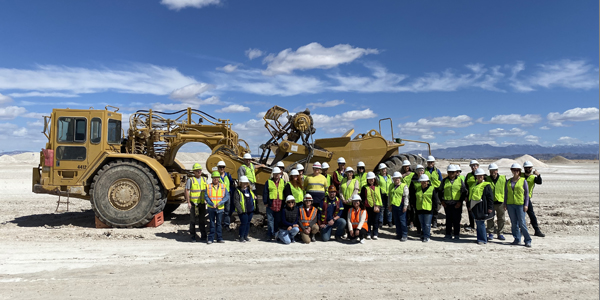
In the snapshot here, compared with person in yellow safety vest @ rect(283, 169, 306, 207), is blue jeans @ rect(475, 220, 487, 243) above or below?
below

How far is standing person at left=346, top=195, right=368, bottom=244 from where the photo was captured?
7395mm

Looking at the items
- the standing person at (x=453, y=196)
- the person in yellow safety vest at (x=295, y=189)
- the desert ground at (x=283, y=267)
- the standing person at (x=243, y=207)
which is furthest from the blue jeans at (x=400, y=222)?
the standing person at (x=243, y=207)

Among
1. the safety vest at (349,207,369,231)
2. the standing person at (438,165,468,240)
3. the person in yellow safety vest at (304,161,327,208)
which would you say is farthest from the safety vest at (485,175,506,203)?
the person in yellow safety vest at (304,161,327,208)

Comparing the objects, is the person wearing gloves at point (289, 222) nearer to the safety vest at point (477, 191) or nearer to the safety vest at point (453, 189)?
the safety vest at point (453, 189)

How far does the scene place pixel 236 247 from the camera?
7.03 metres

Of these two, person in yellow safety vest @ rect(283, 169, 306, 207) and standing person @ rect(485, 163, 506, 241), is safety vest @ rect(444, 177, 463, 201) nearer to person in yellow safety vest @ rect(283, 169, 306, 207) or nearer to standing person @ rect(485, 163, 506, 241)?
standing person @ rect(485, 163, 506, 241)

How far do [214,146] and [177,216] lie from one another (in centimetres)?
258

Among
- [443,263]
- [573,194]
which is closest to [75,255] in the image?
[443,263]

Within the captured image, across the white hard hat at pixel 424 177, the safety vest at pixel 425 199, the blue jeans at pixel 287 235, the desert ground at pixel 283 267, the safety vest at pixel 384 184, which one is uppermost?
the white hard hat at pixel 424 177

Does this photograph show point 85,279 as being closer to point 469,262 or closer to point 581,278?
point 469,262

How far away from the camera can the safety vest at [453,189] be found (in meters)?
7.59

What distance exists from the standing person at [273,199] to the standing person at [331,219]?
93 centimetres

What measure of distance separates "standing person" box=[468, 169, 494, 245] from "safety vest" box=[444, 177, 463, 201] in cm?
29

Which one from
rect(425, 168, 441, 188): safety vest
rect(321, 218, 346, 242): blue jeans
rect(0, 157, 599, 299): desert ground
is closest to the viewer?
rect(0, 157, 599, 299): desert ground
